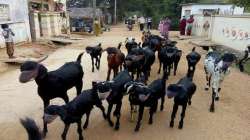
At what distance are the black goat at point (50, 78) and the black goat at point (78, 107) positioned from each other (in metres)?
0.70

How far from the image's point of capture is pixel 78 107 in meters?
4.60

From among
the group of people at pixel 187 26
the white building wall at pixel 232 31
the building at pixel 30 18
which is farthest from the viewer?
the group of people at pixel 187 26

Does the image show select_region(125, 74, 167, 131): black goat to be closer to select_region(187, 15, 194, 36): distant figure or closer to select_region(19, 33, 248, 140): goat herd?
select_region(19, 33, 248, 140): goat herd

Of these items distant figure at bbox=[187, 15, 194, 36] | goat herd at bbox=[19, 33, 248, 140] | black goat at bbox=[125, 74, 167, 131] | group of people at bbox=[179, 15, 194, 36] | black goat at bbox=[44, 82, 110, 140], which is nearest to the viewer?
black goat at bbox=[44, 82, 110, 140]

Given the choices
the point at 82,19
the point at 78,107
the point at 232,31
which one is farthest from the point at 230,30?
the point at 82,19

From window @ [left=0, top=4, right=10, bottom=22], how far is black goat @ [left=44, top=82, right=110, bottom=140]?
1087 cm

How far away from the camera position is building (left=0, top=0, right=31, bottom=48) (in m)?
14.0

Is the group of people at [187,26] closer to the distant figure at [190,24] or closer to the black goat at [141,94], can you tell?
the distant figure at [190,24]

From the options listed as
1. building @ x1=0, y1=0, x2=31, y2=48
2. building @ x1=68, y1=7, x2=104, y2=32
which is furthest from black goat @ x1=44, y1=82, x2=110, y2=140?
building @ x1=68, y1=7, x2=104, y2=32

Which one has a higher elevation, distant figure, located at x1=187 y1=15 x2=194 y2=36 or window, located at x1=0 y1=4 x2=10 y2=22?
window, located at x1=0 y1=4 x2=10 y2=22

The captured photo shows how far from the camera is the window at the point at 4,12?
1374cm

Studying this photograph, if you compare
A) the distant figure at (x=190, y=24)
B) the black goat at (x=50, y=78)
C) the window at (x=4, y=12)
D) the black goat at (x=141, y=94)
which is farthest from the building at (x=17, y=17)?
the distant figure at (x=190, y=24)

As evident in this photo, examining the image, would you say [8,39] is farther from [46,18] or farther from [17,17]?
[46,18]

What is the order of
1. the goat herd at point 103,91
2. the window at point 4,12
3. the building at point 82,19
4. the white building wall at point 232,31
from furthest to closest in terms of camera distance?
the building at point 82,19
the window at point 4,12
the white building wall at point 232,31
the goat herd at point 103,91
